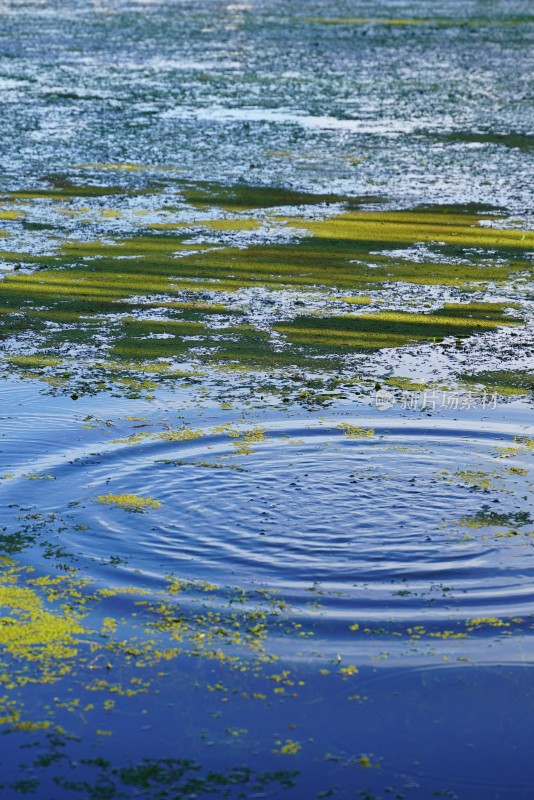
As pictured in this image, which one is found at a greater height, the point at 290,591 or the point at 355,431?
the point at 355,431

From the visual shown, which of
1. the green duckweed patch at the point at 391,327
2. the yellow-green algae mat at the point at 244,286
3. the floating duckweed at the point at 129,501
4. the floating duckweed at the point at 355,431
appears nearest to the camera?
the floating duckweed at the point at 129,501

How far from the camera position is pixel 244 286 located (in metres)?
9.23

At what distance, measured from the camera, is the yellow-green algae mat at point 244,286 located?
7.84 m

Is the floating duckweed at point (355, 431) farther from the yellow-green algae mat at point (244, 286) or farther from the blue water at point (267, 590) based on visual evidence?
the yellow-green algae mat at point (244, 286)

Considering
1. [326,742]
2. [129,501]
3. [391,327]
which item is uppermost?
[391,327]

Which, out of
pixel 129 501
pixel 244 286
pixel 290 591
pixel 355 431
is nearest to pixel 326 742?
pixel 290 591

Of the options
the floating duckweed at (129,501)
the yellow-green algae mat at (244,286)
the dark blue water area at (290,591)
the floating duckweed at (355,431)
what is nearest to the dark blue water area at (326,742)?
the dark blue water area at (290,591)

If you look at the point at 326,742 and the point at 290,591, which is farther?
the point at 290,591

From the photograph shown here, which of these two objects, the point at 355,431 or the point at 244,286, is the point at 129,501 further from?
the point at 244,286

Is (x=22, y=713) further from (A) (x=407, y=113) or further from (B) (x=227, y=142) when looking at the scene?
(A) (x=407, y=113)

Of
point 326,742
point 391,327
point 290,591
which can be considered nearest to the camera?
point 326,742

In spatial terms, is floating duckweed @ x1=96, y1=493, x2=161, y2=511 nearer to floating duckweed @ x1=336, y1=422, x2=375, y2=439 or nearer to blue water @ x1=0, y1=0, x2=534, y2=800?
blue water @ x1=0, y1=0, x2=534, y2=800

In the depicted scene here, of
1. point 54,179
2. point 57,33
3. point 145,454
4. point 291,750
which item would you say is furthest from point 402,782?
point 57,33

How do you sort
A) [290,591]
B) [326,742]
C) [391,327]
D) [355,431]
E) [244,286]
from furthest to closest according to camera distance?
[244,286]
[391,327]
[355,431]
[290,591]
[326,742]
